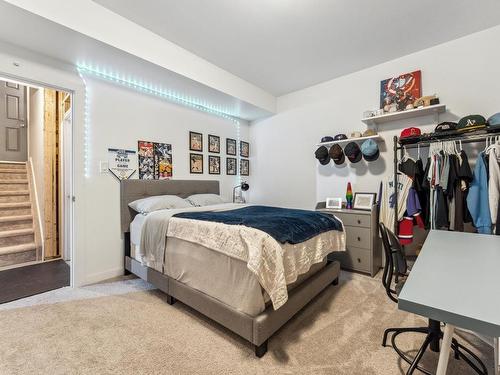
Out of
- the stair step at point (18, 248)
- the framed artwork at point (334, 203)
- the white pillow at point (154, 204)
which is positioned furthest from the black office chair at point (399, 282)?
the stair step at point (18, 248)

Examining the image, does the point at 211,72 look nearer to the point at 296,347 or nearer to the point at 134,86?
the point at 134,86

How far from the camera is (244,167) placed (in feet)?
15.9

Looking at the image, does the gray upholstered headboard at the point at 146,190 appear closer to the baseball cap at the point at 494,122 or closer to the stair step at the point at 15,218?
the stair step at the point at 15,218

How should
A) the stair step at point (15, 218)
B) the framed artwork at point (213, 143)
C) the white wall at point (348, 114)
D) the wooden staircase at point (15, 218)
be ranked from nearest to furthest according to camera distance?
the white wall at point (348, 114) < the wooden staircase at point (15, 218) < the stair step at point (15, 218) < the framed artwork at point (213, 143)

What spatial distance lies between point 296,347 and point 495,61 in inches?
136

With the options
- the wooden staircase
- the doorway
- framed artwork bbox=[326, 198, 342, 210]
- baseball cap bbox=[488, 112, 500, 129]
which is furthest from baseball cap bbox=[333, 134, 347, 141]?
the wooden staircase

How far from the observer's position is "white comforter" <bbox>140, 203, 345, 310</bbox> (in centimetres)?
159

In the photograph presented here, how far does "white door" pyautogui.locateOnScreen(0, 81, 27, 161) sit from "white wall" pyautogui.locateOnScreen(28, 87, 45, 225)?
1.35ft

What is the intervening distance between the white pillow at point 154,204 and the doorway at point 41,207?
2.44 feet

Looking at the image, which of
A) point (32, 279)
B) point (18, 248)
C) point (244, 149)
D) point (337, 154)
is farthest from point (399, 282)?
point (18, 248)

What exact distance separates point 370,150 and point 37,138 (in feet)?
17.9

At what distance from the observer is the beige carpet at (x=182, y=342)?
1514mm

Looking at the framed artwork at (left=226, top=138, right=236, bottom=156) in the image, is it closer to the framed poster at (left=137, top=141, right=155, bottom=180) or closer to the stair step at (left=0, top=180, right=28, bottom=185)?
the framed poster at (left=137, top=141, right=155, bottom=180)

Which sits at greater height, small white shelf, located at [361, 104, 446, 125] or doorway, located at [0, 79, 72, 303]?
small white shelf, located at [361, 104, 446, 125]
